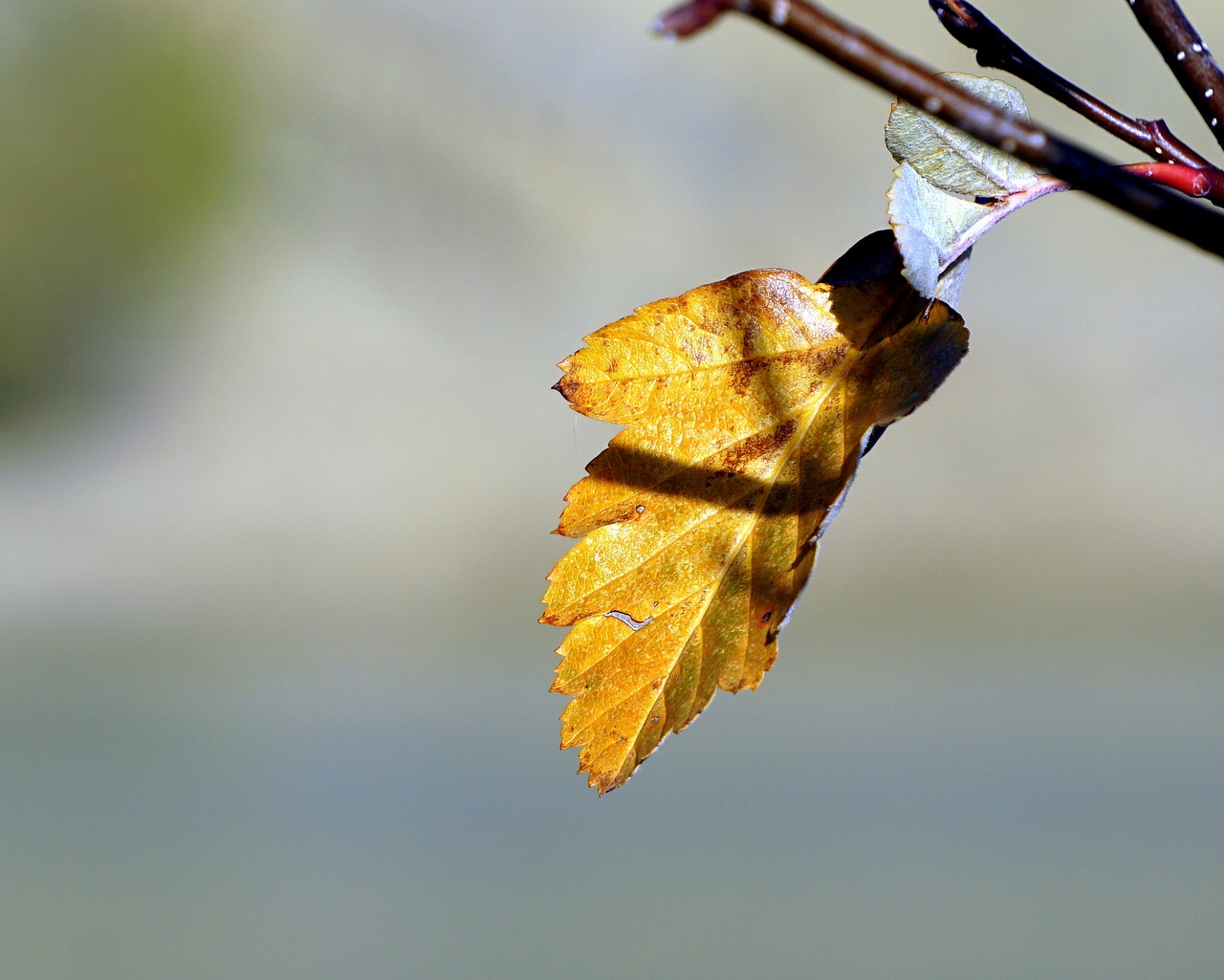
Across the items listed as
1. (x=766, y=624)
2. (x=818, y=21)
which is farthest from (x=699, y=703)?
(x=818, y=21)

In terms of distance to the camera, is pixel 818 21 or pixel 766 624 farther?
pixel 766 624

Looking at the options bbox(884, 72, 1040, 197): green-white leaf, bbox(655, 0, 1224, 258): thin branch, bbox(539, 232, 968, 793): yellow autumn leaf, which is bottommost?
bbox(655, 0, 1224, 258): thin branch

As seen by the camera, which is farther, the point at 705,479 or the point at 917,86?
the point at 705,479

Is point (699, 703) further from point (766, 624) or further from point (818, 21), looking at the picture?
point (818, 21)

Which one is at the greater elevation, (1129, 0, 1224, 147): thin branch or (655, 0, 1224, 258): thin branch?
(1129, 0, 1224, 147): thin branch
